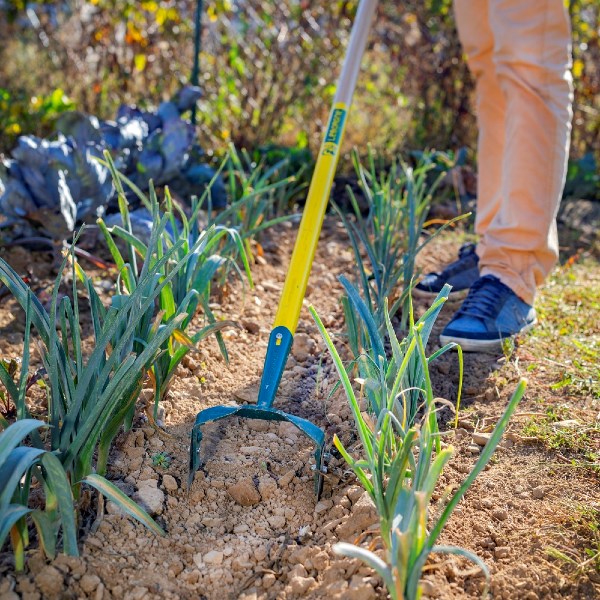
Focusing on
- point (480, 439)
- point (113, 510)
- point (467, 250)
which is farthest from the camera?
point (467, 250)

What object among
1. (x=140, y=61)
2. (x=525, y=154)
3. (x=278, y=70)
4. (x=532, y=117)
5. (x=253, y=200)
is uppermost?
(x=140, y=61)

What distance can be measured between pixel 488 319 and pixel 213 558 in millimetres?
1129

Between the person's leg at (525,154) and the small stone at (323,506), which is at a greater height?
the person's leg at (525,154)

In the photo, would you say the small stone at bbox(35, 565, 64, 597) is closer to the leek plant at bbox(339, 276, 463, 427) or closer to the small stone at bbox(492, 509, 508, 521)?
the leek plant at bbox(339, 276, 463, 427)

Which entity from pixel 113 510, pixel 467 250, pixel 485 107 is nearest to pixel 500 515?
pixel 113 510

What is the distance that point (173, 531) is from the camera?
1.44m

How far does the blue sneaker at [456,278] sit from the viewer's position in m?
2.52

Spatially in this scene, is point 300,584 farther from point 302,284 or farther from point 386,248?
point 386,248

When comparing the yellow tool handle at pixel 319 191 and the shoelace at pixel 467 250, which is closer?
the yellow tool handle at pixel 319 191

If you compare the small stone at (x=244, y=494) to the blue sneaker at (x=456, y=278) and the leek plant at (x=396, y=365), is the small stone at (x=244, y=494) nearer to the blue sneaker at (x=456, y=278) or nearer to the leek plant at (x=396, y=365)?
the leek plant at (x=396, y=365)

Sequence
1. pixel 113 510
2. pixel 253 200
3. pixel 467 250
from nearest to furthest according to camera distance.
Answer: pixel 113 510, pixel 253 200, pixel 467 250

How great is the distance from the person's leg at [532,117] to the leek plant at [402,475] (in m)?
0.92

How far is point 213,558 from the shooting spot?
54.0 inches

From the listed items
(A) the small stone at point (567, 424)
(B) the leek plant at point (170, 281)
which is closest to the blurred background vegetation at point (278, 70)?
(B) the leek plant at point (170, 281)
